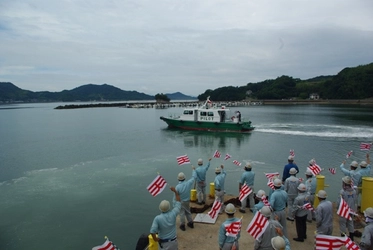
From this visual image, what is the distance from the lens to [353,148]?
79.7 feet

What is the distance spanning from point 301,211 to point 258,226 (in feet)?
8.87

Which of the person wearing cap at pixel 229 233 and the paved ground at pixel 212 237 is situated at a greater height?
the person wearing cap at pixel 229 233

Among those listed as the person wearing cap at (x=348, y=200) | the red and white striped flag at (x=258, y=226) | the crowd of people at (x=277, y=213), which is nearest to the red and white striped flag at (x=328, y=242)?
the crowd of people at (x=277, y=213)

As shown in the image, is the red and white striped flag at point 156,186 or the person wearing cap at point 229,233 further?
the red and white striped flag at point 156,186

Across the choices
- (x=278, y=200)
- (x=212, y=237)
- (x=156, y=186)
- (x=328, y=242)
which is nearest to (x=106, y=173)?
(x=156, y=186)

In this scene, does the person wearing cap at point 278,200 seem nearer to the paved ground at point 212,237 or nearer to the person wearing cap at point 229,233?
the paved ground at point 212,237

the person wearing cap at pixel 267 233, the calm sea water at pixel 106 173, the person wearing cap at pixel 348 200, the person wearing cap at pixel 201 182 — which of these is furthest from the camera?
the calm sea water at pixel 106 173

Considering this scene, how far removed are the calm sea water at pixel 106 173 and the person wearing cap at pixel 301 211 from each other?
5.54m

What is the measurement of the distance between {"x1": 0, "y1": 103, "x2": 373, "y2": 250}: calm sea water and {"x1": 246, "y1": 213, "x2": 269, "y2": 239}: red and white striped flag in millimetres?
5755

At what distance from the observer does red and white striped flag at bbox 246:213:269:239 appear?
16.5 ft

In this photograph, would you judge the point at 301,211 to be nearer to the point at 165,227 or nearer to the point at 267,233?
the point at 267,233

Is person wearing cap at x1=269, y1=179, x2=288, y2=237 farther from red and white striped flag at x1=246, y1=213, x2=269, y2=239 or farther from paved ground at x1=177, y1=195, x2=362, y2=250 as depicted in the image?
red and white striped flag at x1=246, y1=213, x2=269, y2=239

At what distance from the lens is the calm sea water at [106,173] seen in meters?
10.5

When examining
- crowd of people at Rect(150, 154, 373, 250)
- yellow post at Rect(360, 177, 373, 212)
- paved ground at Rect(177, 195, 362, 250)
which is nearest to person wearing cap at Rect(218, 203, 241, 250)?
crowd of people at Rect(150, 154, 373, 250)
